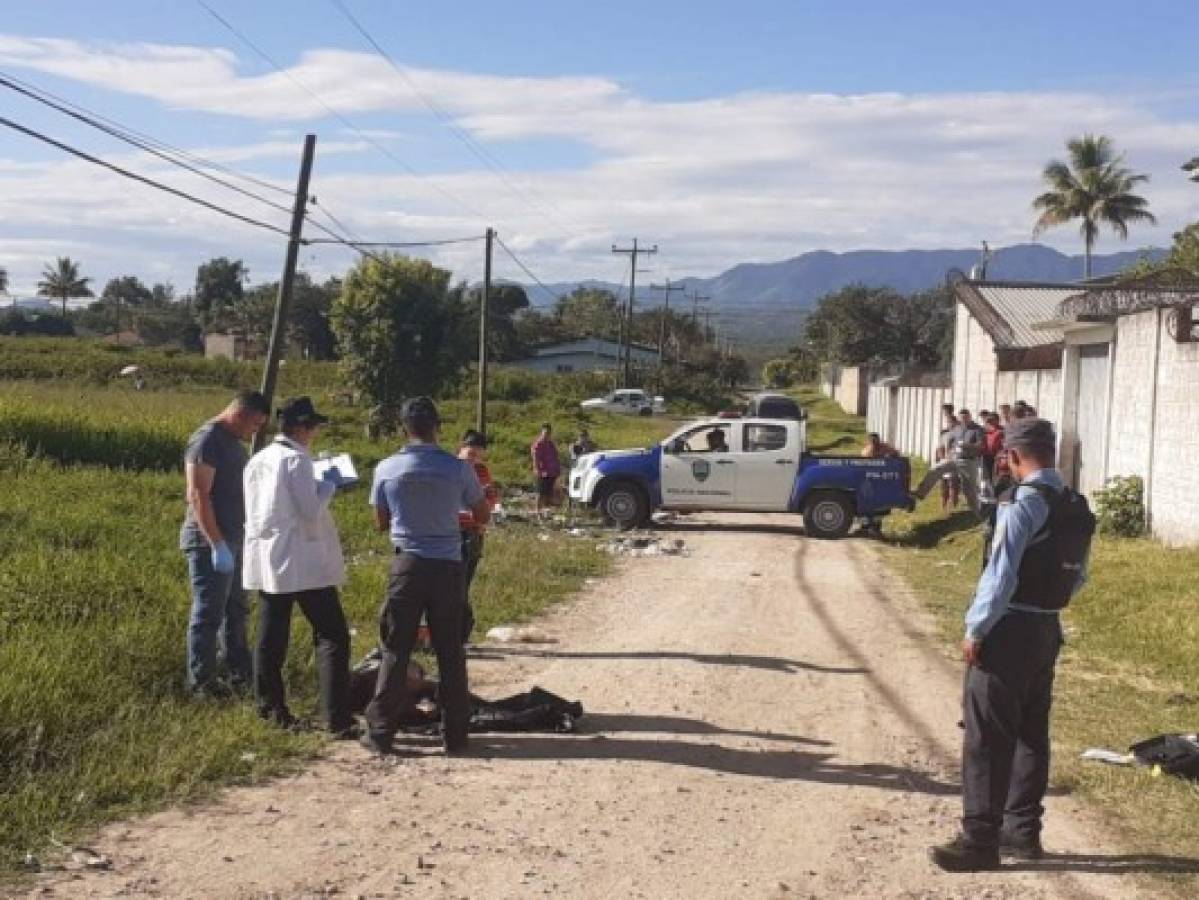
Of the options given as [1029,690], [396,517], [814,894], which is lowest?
[814,894]

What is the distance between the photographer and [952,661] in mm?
10859

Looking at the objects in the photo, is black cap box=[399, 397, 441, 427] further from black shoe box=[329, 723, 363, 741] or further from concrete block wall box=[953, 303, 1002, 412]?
concrete block wall box=[953, 303, 1002, 412]

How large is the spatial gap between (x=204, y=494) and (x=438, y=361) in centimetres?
4641

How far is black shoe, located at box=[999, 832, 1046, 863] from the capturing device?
5902 millimetres

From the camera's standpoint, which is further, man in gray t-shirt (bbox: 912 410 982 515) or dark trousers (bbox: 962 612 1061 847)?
man in gray t-shirt (bbox: 912 410 982 515)

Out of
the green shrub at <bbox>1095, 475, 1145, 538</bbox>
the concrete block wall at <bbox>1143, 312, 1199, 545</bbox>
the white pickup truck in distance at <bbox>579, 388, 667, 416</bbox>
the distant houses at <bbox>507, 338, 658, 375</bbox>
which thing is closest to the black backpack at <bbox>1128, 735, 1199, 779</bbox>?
the concrete block wall at <bbox>1143, 312, 1199, 545</bbox>

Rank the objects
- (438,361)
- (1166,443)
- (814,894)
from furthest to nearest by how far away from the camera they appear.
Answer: (438,361)
(1166,443)
(814,894)

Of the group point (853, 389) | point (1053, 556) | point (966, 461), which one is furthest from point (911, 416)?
point (1053, 556)

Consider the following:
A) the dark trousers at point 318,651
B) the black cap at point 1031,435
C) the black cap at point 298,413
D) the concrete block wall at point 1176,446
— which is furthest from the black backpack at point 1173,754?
the concrete block wall at point 1176,446

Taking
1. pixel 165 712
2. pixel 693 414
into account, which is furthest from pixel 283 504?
pixel 693 414

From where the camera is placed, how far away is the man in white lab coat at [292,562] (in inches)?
287

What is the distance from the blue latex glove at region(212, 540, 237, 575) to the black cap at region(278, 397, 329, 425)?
A: 0.81m

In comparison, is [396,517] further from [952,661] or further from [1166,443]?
[1166,443]

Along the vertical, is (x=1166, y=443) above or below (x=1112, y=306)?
below
